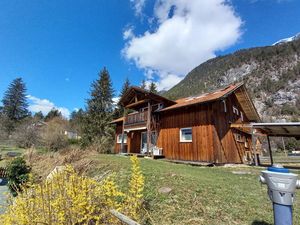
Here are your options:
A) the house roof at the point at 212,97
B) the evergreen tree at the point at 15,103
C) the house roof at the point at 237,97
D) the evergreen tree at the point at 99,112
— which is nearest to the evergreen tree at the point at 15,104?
the evergreen tree at the point at 15,103

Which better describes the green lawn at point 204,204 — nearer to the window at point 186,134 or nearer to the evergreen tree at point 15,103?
the window at point 186,134

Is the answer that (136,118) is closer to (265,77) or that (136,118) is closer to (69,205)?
(69,205)

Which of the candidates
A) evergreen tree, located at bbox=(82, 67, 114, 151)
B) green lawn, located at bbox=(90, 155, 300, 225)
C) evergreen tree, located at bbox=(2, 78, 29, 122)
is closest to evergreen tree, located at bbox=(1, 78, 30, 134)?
evergreen tree, located at bbox=(2, 78, 29, 122)

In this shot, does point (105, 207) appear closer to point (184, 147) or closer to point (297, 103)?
point (184, 147)

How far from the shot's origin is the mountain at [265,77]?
240ft

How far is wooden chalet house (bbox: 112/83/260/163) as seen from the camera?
1460cm

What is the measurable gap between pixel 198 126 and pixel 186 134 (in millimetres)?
1387

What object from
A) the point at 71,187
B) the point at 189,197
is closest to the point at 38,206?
the point at 71,187

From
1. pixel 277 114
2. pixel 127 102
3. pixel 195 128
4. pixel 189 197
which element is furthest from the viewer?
pixel 277 114

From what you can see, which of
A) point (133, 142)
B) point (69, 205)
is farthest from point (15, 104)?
point (69, 205)

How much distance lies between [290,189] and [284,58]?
361 ft

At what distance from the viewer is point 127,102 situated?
74.6 ft

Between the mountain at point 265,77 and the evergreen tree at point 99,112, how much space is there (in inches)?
1166

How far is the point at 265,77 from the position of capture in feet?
286
